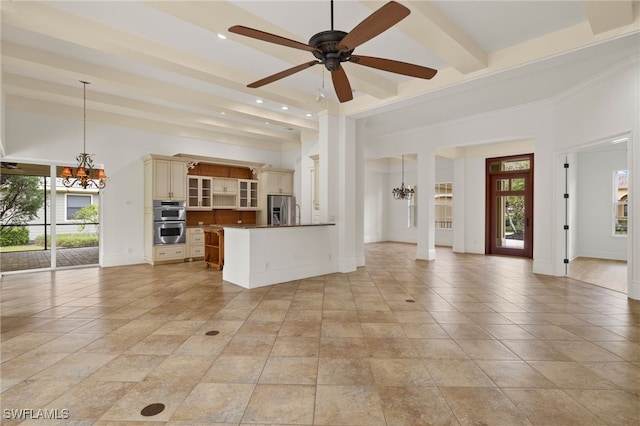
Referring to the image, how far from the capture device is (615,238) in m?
7.92

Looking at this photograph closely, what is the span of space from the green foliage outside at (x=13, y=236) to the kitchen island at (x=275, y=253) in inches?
198

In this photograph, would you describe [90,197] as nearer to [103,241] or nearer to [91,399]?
[103,241]

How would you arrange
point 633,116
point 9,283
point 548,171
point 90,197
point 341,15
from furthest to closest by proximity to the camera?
point 90,197
point 548,171
point 9,283
point 633,116
point 341,15

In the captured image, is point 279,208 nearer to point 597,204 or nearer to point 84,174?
point 84,174

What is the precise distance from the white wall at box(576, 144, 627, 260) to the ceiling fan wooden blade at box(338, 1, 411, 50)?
8.71 metres

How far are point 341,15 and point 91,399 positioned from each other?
419cm

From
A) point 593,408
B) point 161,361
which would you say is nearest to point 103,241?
point 161,361

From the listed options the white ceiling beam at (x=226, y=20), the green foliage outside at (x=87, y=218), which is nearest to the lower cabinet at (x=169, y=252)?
the green foliage outside at (x=87, y=218)

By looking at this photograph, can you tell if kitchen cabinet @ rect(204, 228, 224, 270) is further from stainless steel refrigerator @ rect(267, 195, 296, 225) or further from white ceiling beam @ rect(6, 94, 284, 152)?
white ceiling beam @ rect(6, 94, 284, 152)

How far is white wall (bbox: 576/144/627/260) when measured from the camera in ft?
26.0

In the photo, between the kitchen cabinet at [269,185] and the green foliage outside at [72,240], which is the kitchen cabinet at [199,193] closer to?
the kitchen cabinet at [269,185]

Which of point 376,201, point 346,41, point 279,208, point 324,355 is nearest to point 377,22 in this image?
point 346,41

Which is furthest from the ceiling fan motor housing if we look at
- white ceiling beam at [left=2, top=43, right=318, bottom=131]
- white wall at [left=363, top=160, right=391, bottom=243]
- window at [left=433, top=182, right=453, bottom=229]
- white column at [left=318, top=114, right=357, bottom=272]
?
white wall at [left=363, top=160, right=391, bottom=243]

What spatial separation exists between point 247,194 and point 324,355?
698cm
